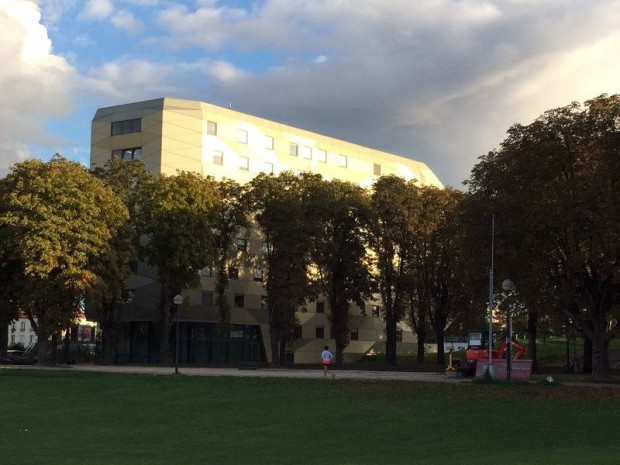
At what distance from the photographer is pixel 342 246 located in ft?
236

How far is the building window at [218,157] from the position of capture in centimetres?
8375

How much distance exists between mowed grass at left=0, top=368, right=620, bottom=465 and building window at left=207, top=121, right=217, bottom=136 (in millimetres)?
49413

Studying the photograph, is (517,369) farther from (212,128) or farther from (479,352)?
(212,128)

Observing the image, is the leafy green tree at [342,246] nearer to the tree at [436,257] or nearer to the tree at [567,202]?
the tree at [436,257]

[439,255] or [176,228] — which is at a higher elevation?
[176,228]

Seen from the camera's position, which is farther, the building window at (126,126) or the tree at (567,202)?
the building window at (126,126)

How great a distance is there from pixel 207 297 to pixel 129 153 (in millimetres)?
15333

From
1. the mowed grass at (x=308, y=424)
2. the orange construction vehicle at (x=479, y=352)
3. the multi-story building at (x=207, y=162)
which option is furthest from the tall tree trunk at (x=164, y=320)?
the mowed grass at (x=308, y=424)

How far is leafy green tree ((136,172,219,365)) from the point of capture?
2657 inches

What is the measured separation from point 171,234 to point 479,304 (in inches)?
951

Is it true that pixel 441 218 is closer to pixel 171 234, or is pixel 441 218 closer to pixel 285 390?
pixel 171 234

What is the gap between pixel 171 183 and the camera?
6856 cm

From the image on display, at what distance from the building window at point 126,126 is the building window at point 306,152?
19.3 m

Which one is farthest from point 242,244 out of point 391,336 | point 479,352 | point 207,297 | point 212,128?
point 479,352
